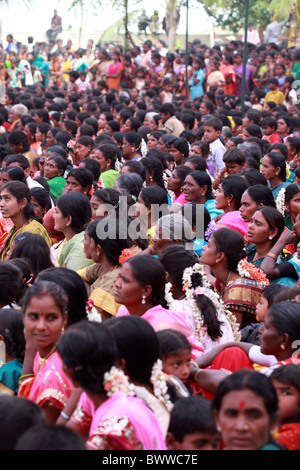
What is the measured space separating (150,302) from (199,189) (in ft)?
9.73

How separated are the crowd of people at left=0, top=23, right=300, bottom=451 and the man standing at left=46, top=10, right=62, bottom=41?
1799cm

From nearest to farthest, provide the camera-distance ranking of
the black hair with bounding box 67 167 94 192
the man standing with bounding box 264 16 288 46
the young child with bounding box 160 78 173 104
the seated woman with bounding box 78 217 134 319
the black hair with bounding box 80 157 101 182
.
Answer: the seated woman with bounding box 78 217 134 319 → the black hair with bounding box 67 167 94 192 → the black hair with bounding box 80 157 101 182 → the young child with bounding box 160 78 173 104 → the man standing with bounding box 264 16 288 46

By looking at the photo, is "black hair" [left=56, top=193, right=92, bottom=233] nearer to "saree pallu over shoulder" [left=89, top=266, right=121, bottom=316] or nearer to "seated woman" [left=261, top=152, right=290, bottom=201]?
"saree pallu over shoulder" [left=89, top=266, right=121, bottom=316]

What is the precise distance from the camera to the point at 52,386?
3.29 m

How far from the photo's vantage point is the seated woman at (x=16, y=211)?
596 cm

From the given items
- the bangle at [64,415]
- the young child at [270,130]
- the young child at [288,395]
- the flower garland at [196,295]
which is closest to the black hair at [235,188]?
the flower garland at [196,295]

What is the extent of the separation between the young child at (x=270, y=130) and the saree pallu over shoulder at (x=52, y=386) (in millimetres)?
7842

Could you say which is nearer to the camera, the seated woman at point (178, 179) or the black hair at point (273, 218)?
the black hair at point (273, 218)

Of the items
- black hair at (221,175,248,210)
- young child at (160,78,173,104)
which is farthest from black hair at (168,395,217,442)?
young child at (160,78,173,104)

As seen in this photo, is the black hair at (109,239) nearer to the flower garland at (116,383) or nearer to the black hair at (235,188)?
the black hair at (235,188)

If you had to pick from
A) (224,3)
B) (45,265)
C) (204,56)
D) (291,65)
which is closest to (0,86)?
(204,56)

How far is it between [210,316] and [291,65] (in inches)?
511

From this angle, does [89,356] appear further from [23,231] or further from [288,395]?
[23,231]

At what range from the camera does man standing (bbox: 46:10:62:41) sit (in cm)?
2666
